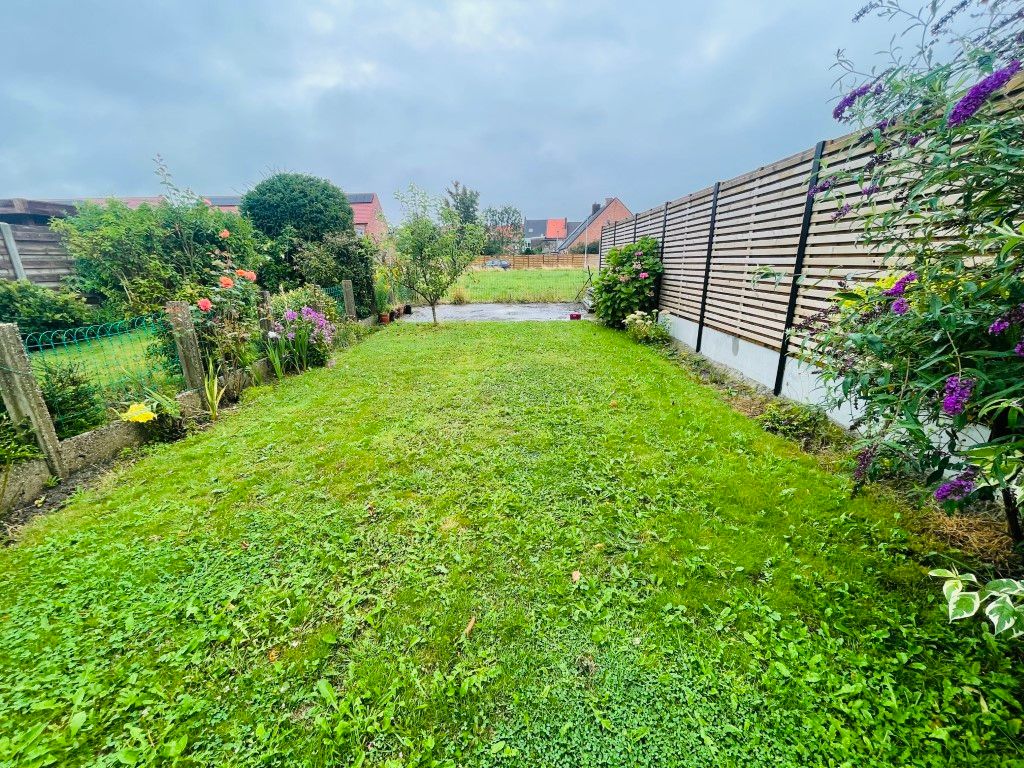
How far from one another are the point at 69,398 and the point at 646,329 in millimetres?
7246

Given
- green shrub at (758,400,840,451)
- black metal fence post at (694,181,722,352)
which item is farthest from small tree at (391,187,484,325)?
green shrub at (758,400,840,451)

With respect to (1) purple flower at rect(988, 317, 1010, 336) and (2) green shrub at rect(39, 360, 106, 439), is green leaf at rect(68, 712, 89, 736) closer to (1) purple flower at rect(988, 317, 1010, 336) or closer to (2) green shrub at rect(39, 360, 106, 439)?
(2) green shrub at rect(39, 360, 106, 439)

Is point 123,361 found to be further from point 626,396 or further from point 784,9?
point 784,9

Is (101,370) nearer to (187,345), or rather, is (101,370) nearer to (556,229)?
(187,345)

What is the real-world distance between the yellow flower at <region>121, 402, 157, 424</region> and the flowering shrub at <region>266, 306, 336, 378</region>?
198cm

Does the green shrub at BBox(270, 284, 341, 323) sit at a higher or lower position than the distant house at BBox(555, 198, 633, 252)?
lower

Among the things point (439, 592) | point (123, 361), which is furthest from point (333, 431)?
point (439, 592)

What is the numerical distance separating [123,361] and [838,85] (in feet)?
18.5

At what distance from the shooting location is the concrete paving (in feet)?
33.4

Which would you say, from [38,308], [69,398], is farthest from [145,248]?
[69,398]

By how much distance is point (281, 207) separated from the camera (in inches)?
340

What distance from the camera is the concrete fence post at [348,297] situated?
827 centimetres

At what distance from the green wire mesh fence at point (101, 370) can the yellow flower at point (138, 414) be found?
0.59 ft

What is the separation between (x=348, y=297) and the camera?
27.3 ft
